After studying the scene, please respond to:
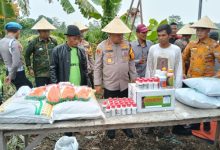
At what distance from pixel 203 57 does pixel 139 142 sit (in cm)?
153

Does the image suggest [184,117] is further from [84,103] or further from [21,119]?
[21,119]

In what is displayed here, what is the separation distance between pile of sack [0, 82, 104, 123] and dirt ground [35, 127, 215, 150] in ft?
4.23

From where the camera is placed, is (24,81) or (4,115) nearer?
(4,115)

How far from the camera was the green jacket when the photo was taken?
4293 mm

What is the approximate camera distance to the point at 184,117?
277cm

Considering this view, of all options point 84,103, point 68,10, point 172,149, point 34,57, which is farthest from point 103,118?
point 68,10

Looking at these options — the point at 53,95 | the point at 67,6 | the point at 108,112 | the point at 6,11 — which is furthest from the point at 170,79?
the point at 6,11

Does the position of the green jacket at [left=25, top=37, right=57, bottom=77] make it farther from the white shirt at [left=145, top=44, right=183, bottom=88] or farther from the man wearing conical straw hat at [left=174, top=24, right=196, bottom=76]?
the man wearing conical straw hat at [left=174, top=24, right=196, bottom=76]

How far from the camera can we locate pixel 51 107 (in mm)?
2652

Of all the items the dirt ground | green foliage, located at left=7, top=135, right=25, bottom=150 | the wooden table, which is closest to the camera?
the wooden table

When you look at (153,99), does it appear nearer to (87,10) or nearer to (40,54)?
(40,54)

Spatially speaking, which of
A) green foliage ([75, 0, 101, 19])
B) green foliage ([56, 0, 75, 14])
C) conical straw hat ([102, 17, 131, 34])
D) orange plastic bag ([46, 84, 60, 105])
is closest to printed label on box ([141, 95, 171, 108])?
orange plastic bag ([46, 84, 60, 105])

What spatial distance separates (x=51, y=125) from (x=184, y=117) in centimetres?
134

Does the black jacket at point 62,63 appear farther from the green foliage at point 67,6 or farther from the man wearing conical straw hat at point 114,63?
the green foliage at point 67,6
